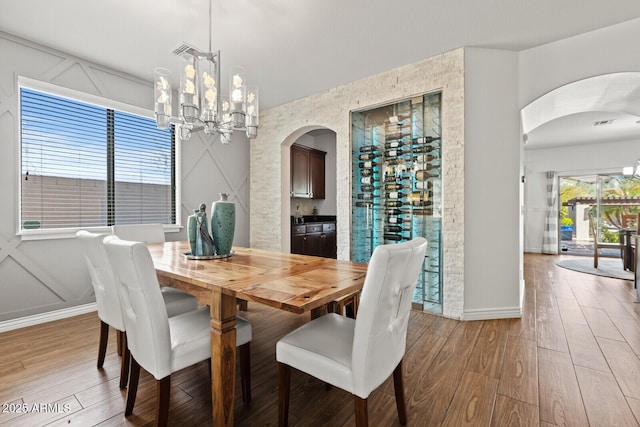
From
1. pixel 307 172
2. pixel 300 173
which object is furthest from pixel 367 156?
pixel 307 172

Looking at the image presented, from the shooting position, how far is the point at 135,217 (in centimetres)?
352

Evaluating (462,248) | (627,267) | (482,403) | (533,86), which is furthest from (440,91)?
(627,267)

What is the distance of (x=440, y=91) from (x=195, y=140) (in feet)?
10.4

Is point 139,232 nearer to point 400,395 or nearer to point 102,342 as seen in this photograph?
point 102,342

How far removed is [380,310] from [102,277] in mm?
1611

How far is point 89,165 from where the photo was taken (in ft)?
10.3

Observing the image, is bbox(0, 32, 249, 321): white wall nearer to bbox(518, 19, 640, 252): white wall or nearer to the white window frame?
the white window frame

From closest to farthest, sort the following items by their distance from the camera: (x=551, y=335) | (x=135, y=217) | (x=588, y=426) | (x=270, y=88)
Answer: (x=588, y=426) < (x=551, y=335) < (x=135, y=217) < (x=270, y=88)

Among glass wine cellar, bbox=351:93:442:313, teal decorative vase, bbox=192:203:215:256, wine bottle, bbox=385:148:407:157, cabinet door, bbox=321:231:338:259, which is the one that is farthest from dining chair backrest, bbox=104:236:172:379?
cabinet door, bbox=321:231:338:259

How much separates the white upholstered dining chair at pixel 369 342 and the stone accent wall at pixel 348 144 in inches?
71.4

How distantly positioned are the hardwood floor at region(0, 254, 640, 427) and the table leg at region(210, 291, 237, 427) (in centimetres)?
23

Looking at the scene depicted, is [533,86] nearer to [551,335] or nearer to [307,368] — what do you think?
[551,335]

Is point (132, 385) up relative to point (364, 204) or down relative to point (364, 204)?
down

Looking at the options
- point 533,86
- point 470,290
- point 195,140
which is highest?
point 533,86
